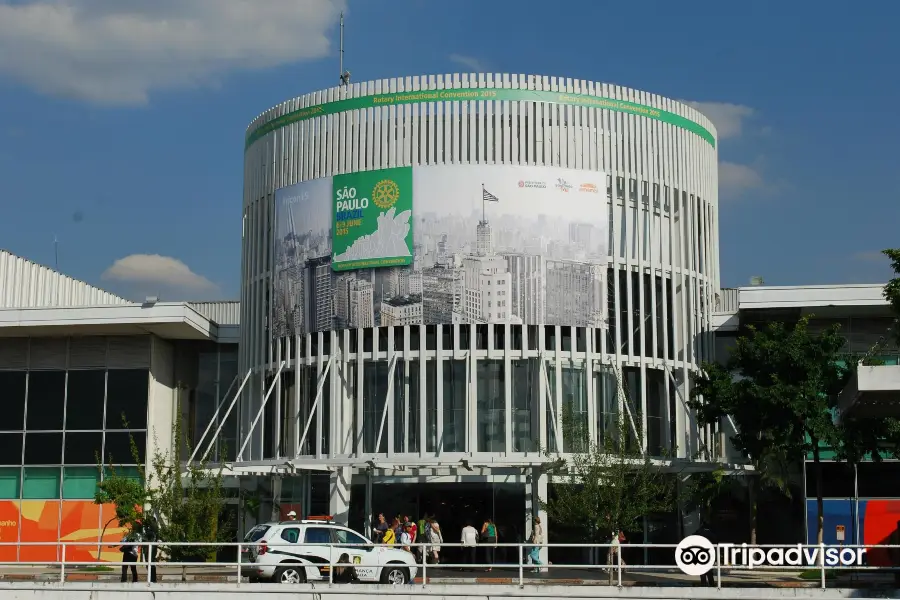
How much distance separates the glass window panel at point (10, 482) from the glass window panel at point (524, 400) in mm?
18378

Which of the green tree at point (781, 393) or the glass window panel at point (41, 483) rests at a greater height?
the green tree at point (781, 393)

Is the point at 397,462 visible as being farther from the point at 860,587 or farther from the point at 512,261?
the point at 860,587

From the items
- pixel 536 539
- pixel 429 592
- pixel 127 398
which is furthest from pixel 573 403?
pixel 127 398

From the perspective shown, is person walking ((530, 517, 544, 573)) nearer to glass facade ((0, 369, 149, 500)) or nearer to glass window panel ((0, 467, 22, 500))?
glass facade ((0, 369, 149, 500))

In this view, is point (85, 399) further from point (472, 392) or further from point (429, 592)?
point (429, 592)

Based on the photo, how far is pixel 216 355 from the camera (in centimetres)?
5078

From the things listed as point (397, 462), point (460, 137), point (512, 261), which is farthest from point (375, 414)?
point (460, 137)

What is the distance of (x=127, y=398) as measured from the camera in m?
47.1

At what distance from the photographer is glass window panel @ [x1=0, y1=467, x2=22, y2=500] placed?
47.1 metres

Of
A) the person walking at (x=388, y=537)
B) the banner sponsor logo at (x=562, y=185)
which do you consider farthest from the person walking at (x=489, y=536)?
the banner sponsor logo at (x=562, y=185)

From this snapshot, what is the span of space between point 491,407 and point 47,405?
1666 centimetres

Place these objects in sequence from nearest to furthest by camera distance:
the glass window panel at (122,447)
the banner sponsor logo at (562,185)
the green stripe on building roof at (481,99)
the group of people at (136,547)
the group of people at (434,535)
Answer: the group of people at (136,547), the group of people at (434,535), the banner sponsor logo at (562,185), the green stripe on building roof at (481,99), the glass window panel at (122,447)

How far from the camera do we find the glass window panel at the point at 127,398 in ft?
154

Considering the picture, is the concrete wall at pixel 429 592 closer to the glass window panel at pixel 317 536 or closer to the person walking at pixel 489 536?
the glass window panel at pixel 317 536
